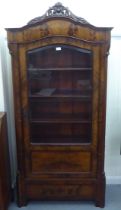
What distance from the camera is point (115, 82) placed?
7.55ft

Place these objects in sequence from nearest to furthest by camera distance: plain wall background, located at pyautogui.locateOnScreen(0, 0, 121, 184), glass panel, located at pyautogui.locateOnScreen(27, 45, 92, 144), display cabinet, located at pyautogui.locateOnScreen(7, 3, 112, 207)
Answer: display cabinet, located at pyautogui.locateOnScreen(7, 3, 112, 207), glass panel, located at pyautogui.locateOnScreen(27, 45, 92, 144), plain wall background, located at pyautogui.locateOnScreen(0, 0, 121, 184)

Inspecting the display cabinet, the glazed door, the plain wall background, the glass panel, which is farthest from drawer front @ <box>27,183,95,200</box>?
the plain wall background

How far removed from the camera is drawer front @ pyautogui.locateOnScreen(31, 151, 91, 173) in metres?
2.10

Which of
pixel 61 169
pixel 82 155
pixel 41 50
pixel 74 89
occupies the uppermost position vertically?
pixel 41 50

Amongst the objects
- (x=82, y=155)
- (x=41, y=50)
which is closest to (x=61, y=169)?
(x=82, y=155)

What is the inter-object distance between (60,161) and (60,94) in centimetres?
57

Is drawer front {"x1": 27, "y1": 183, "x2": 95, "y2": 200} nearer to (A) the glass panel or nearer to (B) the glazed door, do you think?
(B) the glazed door

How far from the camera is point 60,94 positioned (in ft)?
6.97

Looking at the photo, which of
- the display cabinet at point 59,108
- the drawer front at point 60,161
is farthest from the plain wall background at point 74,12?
the drawer front at point 60,161

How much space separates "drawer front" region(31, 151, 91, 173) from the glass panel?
4.3 inches

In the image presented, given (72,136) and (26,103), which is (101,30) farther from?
Result: (72,136)

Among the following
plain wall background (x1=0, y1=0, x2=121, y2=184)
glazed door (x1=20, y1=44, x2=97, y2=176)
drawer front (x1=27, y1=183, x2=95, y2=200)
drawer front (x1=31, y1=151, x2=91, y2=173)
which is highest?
plain wall background (x1=0, y1=0, x2=121, y2=184)

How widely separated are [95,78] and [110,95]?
469mm

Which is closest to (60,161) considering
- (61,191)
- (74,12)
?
(61,191)
